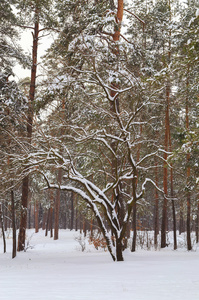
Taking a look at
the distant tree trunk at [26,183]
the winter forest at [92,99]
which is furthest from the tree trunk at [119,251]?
the distant tree trunk at [26,183]

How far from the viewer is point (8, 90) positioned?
12906mm

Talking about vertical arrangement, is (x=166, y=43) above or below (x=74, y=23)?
above

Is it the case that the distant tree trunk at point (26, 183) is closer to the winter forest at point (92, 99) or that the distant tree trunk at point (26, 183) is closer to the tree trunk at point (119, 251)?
the winter forest at point (92, 99)

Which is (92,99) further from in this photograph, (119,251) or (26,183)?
(119,251)

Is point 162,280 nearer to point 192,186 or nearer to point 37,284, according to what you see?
point 37,284

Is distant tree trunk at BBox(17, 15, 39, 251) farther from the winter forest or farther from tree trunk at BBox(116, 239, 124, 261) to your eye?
tree trunk at BBox(116, 239, 124, 261)

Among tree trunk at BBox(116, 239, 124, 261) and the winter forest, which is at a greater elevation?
the winter forest

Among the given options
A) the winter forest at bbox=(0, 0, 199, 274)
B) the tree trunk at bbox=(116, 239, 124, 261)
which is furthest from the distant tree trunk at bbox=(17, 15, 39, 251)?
the tree trunk at bbox=(116, 239, 124, 261)

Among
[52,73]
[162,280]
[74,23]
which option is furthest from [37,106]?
[162,280]

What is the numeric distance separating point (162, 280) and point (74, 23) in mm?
9467

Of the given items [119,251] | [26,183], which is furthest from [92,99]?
[119,251]

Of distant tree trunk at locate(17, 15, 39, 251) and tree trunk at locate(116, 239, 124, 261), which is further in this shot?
distant tree trunk at locate(17, 15, 39, 251)

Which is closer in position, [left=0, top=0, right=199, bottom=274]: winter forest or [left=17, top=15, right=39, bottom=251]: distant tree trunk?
[left=0, top=0, right=199, bottom=274]: winter forest

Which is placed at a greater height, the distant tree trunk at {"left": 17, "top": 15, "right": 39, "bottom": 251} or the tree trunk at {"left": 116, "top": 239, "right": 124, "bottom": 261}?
the distant tree trunk at {"left": 17, "top": 15, "right": 39, "bottom": 251}
